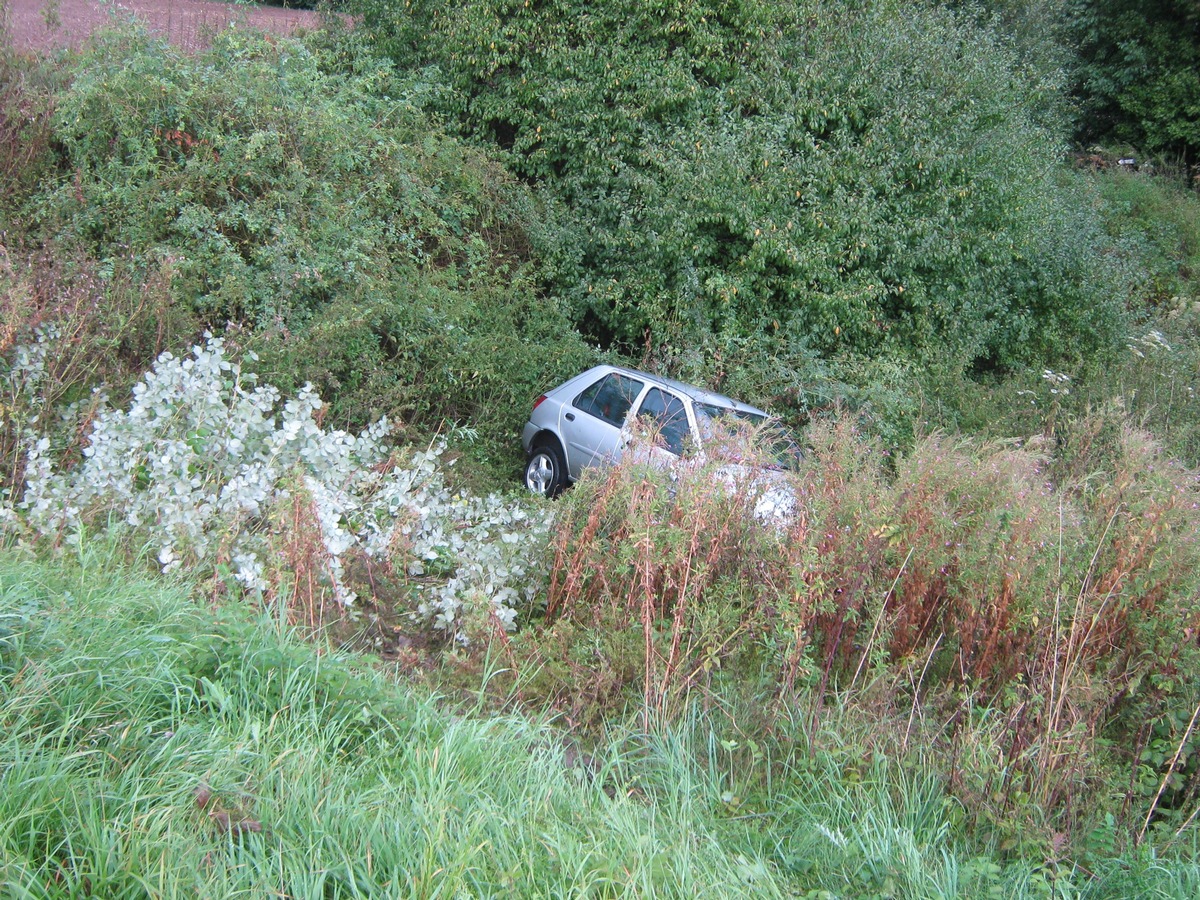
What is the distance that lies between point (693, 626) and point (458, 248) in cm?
853

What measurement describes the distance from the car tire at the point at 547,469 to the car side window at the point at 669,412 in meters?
1.16

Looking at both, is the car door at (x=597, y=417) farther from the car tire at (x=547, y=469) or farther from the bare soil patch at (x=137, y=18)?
the bare soil patch at (x=137, y=18)

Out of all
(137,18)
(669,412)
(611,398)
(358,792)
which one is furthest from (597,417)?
(137,18)

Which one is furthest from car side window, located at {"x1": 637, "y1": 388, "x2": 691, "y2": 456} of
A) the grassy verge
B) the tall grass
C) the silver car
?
the tall grass

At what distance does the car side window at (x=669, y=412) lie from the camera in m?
8.25

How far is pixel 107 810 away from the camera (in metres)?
3.00

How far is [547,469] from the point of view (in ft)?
32.0

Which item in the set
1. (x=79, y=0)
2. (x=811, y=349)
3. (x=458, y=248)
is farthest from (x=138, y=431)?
(x=79, y=0)

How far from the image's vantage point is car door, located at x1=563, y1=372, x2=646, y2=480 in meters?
9.16

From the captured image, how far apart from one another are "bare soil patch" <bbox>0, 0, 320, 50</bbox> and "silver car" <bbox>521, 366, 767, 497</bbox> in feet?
26.2

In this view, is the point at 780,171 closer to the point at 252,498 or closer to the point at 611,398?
the point at 611,398

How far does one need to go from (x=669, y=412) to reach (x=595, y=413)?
1053 millimetres

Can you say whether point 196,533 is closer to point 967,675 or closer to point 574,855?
point 574,855

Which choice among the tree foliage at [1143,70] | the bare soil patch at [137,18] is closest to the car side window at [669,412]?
the bare soil patch at [137,18]
